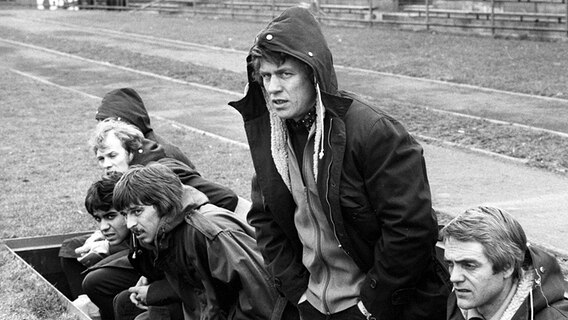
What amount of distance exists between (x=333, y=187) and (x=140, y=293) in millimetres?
1821

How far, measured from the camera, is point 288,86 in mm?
4297

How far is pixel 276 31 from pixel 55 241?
11.4 feet

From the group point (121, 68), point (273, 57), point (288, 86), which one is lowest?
point (121, 68)

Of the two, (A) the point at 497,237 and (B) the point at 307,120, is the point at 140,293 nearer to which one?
(B) the point at 307,120

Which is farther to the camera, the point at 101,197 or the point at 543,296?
the point at 101,197

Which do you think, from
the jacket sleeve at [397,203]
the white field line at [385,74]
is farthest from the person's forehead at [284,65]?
the white field line at [385,74]

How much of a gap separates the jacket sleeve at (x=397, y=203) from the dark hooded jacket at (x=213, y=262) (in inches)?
39.9

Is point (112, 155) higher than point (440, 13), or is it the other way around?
point (112, 155)

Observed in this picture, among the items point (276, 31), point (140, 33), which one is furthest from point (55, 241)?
point (140, 33)

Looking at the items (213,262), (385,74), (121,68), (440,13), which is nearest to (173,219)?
(213,262)

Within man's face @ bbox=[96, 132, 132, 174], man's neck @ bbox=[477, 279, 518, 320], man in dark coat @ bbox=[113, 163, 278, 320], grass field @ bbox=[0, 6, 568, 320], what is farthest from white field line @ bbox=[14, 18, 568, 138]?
man's neck @ bbox=[477, 279, 518, 320]

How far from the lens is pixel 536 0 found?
21.1m

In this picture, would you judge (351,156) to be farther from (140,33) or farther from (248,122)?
(140,33)

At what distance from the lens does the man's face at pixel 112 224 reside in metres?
5.99
